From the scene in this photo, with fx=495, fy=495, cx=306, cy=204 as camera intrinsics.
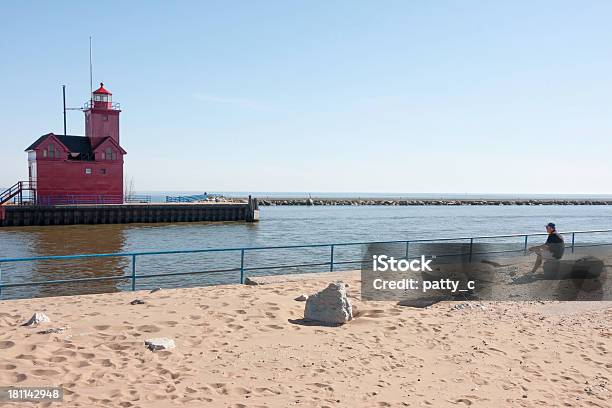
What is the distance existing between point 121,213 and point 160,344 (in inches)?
1723

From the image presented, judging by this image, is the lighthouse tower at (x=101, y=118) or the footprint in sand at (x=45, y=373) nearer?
the footprint in sand at (x=45, y=373)

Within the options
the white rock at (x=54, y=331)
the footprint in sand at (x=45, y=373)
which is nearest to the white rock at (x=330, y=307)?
the white rock at (x=54, y=331)

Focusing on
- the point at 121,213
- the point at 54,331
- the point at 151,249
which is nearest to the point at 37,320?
the point at 54,331

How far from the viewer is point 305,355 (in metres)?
7.03

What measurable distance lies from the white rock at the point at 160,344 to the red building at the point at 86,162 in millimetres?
43639

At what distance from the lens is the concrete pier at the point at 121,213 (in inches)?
1716

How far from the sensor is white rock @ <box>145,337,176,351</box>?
6957 mm

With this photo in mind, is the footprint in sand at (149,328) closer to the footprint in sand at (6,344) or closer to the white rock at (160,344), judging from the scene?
the white rock at (160,344)

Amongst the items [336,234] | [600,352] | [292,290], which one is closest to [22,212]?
[336,234]

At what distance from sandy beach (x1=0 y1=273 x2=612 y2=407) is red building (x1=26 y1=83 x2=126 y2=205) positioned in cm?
3980

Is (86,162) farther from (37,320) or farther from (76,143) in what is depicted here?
(37,320)

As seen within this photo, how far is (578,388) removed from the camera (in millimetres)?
6199

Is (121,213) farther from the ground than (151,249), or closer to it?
farther from the ground

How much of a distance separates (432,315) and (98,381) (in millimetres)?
Result: 5949
